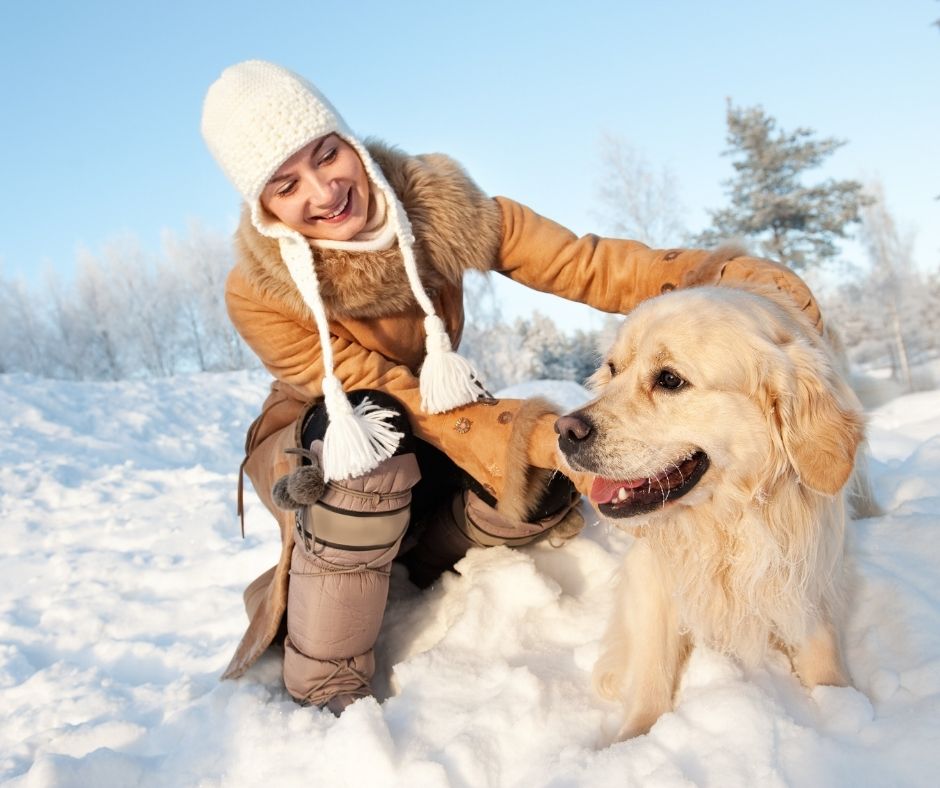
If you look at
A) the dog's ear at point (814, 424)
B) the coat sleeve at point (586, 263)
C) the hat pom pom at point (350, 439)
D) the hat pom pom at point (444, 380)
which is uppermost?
the coat sleeve at point (586, 263)

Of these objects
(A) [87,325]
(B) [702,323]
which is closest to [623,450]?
(B) [702,323]

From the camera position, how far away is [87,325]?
1415 inches

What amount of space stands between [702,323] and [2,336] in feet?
135

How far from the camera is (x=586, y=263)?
241 centimetres

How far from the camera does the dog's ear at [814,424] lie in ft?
5.13

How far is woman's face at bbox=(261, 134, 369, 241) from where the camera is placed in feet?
6.97

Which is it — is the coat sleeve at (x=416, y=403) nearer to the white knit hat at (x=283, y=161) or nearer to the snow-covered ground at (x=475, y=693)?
the white knit hat at (x=283, y=161)

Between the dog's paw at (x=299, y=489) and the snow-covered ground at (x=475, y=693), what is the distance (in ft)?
1.83

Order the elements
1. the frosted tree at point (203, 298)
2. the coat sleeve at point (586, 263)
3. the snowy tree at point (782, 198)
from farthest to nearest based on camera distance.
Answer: the frosted tree at point (203, 298)
the snowy tree at point (782, 198)
the coat sleeve at point (586, 263)

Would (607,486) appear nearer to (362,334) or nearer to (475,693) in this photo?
(475,693)

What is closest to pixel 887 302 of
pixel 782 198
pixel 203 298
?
pixel 782 198

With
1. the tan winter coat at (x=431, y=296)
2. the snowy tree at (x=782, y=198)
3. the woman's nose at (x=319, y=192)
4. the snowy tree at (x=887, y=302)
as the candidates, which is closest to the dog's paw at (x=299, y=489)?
the tan winter coat at (x=431, y=296)

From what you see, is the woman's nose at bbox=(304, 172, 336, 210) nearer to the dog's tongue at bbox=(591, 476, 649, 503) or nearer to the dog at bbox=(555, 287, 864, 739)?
the dog at bbox=(555, 287, 864, 739)

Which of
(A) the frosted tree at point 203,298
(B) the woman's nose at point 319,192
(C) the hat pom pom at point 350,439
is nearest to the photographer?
(C) the hat pom pom at point 350,439
